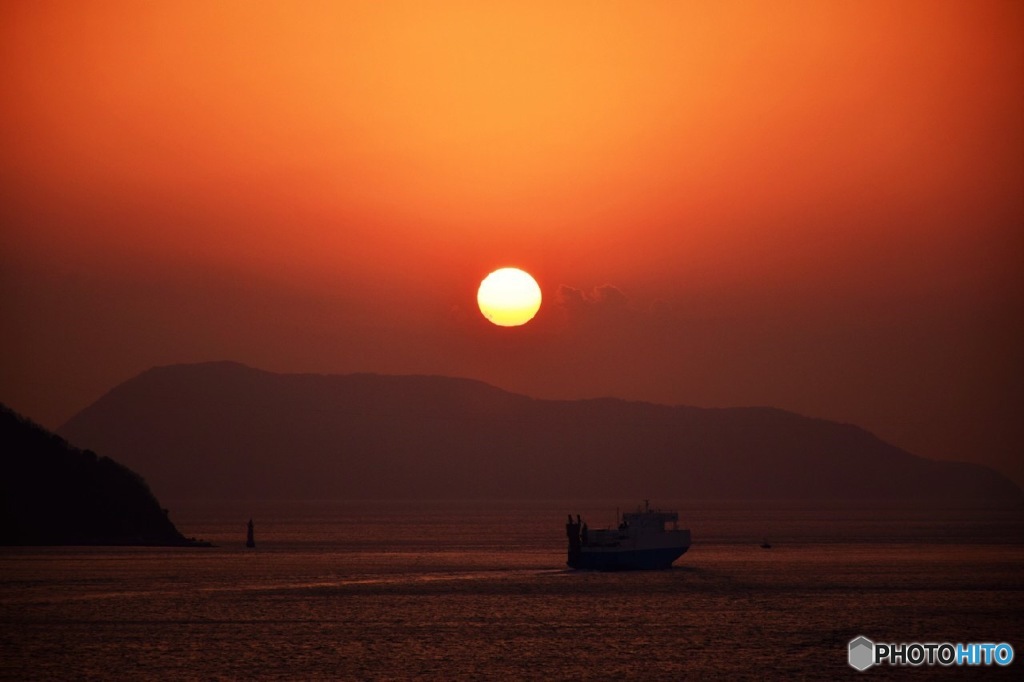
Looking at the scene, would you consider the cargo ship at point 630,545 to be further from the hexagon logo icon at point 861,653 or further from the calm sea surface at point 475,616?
the hexagon logo icon at point 861,653

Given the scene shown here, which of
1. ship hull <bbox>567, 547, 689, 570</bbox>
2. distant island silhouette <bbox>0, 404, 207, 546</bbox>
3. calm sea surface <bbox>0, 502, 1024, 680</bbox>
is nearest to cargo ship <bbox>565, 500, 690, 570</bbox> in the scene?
ship hull <bbox>567, 547, 689, 570</bbox>

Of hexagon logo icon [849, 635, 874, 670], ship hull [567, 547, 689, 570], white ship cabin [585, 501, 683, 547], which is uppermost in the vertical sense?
white ship cabin [585, 501, 683, 547]

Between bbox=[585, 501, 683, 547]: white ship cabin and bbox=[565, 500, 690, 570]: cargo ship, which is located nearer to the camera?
bbox=[565, 500, 690, 570]: cargo ship

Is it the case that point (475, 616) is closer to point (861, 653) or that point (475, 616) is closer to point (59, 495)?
point (861, 653)

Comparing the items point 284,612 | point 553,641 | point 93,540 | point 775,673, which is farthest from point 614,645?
point 93,540

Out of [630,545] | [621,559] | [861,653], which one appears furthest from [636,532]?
[861,653]

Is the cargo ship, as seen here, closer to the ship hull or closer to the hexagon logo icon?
the ship hull

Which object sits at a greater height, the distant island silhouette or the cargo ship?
the distant island silhouette

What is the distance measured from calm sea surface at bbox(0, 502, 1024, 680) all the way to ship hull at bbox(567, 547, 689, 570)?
981mm

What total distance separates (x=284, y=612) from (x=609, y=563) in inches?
1660

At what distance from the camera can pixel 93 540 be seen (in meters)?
163

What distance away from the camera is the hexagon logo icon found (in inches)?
2630

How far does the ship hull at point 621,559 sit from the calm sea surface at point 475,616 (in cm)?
98

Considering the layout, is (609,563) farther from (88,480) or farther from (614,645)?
(88,480)
